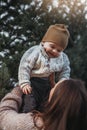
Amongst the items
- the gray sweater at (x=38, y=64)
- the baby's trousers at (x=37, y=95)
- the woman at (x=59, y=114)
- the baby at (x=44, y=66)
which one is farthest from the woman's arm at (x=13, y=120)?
the gray sweater at (x=38, y=64)

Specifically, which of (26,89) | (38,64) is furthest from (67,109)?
(38,64)

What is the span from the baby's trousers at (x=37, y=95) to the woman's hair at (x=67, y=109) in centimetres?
64

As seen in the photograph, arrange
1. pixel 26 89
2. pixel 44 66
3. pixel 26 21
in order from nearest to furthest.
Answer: pixel 26 89 < pixel 44 66 < pixel 26 21

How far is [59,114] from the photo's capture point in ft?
7.34

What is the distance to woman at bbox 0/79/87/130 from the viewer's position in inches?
87.0

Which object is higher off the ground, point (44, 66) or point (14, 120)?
point (14, 120)

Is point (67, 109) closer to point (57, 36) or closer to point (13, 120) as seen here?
point (13, 120)

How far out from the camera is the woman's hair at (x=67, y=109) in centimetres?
221

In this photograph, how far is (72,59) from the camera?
8125 mm

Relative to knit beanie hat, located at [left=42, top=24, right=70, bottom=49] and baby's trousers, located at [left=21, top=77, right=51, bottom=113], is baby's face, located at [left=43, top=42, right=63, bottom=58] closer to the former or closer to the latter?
knit beanie hat, located at [left=42, top=24, right=70, bottom=49]

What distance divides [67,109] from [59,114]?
4 cm

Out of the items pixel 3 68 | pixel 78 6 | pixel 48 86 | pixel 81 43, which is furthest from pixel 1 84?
pixel 81 43

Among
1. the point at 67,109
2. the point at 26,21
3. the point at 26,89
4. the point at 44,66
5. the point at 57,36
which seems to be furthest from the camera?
the point at 26,21

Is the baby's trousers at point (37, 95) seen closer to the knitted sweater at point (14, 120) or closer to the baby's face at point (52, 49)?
the baby's face at point (52, 49)
